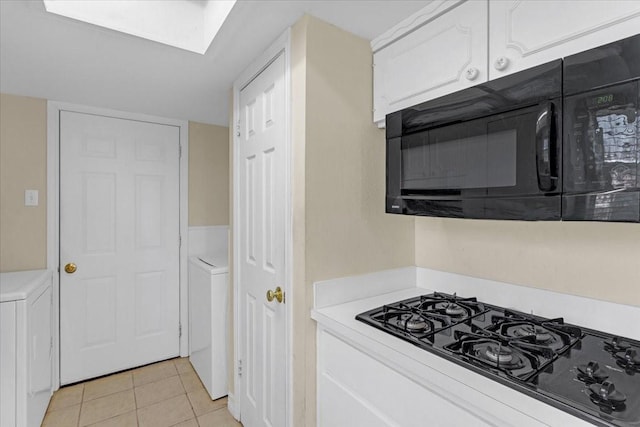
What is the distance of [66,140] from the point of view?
242 centimetres

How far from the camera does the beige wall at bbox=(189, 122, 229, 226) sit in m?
2.95

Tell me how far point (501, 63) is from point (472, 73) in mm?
93

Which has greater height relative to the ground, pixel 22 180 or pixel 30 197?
pixel 22 180

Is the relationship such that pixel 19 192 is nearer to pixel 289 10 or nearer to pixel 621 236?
pixel 289 10

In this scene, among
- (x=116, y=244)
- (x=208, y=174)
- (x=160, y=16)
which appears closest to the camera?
(x=160, y=16)

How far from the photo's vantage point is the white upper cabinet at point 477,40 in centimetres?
85

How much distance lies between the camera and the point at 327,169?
1419 mm

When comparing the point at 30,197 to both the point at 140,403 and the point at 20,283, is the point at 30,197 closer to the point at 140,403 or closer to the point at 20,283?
the point at 20,283

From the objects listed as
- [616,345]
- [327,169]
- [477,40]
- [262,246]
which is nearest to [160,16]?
[327,169]

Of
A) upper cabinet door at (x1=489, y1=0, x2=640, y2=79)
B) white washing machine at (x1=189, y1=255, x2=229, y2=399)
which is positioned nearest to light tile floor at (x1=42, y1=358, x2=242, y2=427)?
white washing machine at (x1=189, y1=255, x2=229, y2=399)

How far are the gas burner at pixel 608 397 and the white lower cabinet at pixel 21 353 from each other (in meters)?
2.39

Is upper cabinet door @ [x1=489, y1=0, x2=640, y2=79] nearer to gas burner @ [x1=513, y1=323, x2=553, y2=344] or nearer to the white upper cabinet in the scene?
the white upper cabinet

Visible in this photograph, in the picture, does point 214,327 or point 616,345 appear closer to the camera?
point 616,345

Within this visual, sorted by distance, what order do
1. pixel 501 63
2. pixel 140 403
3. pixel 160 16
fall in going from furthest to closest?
pixel 140 403, pixel 160 16, pixel 501 63
